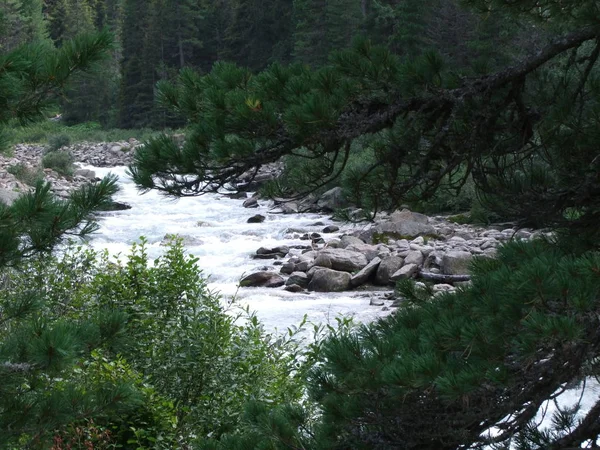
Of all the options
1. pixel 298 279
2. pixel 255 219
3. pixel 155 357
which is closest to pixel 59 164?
pixel 255 219

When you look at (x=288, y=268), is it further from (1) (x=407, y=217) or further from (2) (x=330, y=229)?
(1) (x=407, y=217)

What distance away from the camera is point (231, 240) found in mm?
15633

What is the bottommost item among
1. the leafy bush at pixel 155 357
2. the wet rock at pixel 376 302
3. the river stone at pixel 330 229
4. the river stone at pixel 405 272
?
the river stone at pixel 330 229

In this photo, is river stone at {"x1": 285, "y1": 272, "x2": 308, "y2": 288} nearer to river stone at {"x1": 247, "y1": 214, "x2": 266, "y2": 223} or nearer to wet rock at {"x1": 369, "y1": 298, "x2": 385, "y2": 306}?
wet rock at {"x1": 369, "y1": 298, "x2": 385, "y2": 306}

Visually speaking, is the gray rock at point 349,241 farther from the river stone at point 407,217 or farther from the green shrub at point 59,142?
the green shrub at point 59,142

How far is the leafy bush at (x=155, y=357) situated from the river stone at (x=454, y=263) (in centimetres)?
653

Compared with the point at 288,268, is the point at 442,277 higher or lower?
higher

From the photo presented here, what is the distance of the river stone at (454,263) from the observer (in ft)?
40.4

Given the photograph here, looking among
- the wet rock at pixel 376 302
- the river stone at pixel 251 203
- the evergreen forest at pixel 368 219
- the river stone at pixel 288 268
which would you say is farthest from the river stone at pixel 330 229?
the evergreen forest at pixel 368 219

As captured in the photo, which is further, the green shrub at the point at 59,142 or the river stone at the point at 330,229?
the green shrub at the point at 59,142

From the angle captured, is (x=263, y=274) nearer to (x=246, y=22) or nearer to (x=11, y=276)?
(x=11, y=276)

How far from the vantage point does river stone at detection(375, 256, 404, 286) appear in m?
12.6

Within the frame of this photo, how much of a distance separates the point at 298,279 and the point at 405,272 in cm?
161

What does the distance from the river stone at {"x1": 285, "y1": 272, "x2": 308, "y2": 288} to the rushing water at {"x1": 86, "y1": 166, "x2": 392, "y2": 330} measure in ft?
0.93
